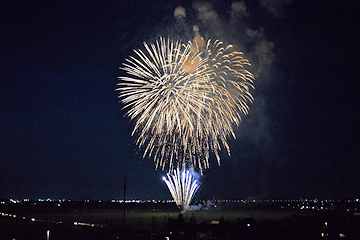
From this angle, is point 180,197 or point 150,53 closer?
point 150,53

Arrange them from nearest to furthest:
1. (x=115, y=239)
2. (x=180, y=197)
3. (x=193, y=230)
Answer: (x=115, y=239) → (x=193, y=230) → (x=180, y=197)

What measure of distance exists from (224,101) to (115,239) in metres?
12.5

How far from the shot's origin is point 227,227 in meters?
30.9

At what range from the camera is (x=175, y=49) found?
83.7ft

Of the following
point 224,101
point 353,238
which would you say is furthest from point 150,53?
point 353,238

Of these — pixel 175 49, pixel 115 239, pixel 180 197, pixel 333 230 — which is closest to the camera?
pixel 115 239

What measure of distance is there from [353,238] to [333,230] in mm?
5462

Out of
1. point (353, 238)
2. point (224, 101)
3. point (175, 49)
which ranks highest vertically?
point (175, 49)

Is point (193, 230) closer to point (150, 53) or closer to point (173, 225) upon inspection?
point (173, 225)

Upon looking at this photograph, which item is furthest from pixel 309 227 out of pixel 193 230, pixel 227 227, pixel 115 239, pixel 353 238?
pixel 115 239

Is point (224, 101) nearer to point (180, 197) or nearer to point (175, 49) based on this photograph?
point (175, 49)

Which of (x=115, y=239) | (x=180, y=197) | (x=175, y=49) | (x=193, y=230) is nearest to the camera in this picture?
(x=115, y=239)

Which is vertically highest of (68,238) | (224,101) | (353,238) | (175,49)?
(175,49)

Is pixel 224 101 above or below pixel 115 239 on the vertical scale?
above
